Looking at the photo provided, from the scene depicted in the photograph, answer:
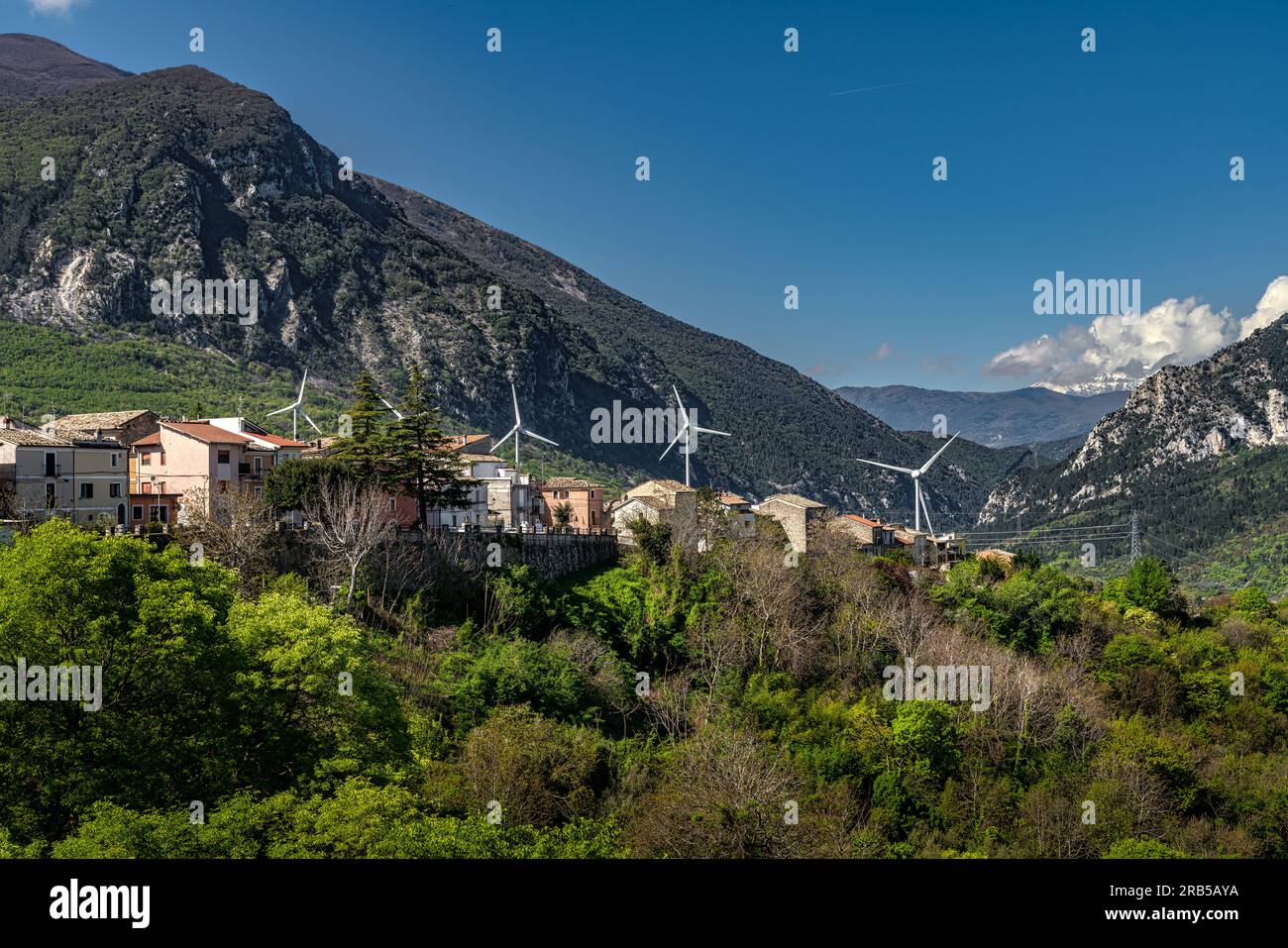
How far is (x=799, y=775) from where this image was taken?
4019cm

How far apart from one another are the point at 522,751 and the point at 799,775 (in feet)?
41.7

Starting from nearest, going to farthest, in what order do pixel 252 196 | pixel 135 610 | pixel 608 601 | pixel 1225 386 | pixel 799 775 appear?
pixel 135 610 < pixel 799 775 < pixel 608 601 < pixel 252 196 < pixel 1225 386

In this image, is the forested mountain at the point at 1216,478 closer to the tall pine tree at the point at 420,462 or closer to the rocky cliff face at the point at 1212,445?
the rocky cliff face at the point at 1212,445
